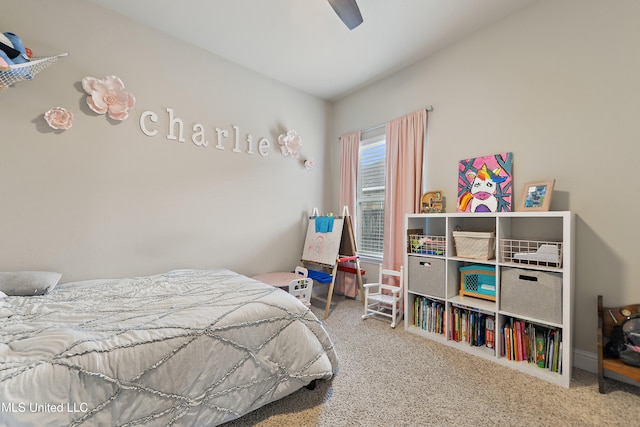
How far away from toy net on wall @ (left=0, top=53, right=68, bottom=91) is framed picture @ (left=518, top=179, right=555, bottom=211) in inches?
141

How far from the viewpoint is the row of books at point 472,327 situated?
6.85ft

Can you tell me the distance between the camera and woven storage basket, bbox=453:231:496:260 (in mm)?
2084

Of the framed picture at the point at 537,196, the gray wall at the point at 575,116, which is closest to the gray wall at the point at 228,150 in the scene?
the gray wall at the point at 575,116

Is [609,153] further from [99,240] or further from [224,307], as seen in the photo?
[99,240]

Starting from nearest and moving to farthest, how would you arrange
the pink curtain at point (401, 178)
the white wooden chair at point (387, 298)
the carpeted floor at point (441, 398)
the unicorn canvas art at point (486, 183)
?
the carpeted floor at point (441, 398) < the unicorn canvas art at point (486, 183) < the white wooden chair at point (387, 298) < the pink curtain at point (401, 178)

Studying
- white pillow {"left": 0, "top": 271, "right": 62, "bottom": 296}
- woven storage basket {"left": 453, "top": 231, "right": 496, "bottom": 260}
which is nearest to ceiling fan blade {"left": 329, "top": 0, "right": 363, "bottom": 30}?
woven storage basket {"left": 453, "top": 231, "right": 496, "bottom": 260}

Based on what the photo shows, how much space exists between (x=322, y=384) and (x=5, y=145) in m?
2.72

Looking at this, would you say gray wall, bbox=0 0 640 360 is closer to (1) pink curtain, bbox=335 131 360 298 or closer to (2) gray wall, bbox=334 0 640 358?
(2) gray wall, bbox=334 0 640 358

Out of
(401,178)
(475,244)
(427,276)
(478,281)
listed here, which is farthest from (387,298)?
(401,178)

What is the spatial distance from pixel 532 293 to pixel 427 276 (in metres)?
0.76

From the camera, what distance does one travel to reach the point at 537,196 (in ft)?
6.48

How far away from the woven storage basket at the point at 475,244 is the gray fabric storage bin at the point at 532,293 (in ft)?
0.60

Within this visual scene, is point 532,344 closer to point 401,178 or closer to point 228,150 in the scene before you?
point 401,178

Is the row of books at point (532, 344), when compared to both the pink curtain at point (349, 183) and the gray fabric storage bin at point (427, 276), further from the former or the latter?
the pink curtain at point (349, 183)
